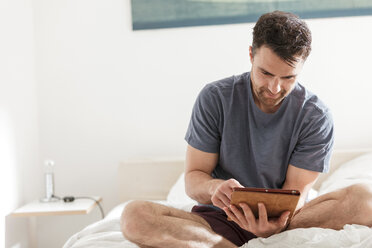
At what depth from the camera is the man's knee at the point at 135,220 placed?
1334 millimetres

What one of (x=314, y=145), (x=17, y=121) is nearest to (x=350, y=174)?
(x=314, y=145)

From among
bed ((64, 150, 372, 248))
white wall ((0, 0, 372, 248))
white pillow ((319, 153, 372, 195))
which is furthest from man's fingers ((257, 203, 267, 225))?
white wall ((0, 0, 372, 248))

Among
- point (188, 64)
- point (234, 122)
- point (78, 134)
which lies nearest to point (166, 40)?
point (188, 64)

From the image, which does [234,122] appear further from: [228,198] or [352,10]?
[352,10]

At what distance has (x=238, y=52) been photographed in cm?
262

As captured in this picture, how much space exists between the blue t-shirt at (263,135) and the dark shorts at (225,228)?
0.15 metres

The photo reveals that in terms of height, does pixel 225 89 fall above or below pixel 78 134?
above

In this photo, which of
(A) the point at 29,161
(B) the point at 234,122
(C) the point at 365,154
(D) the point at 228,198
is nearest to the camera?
(D) the point at 228,198

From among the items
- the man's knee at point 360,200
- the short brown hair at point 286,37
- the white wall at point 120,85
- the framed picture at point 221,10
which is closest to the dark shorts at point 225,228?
the man's knee at point 360,200

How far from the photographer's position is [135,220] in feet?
4.40

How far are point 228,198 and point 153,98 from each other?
145 cm

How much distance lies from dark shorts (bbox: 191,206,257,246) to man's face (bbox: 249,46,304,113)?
43 cm

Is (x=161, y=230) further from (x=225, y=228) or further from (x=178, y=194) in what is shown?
(x=178, y=194)

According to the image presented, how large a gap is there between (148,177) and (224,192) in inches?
49.8
